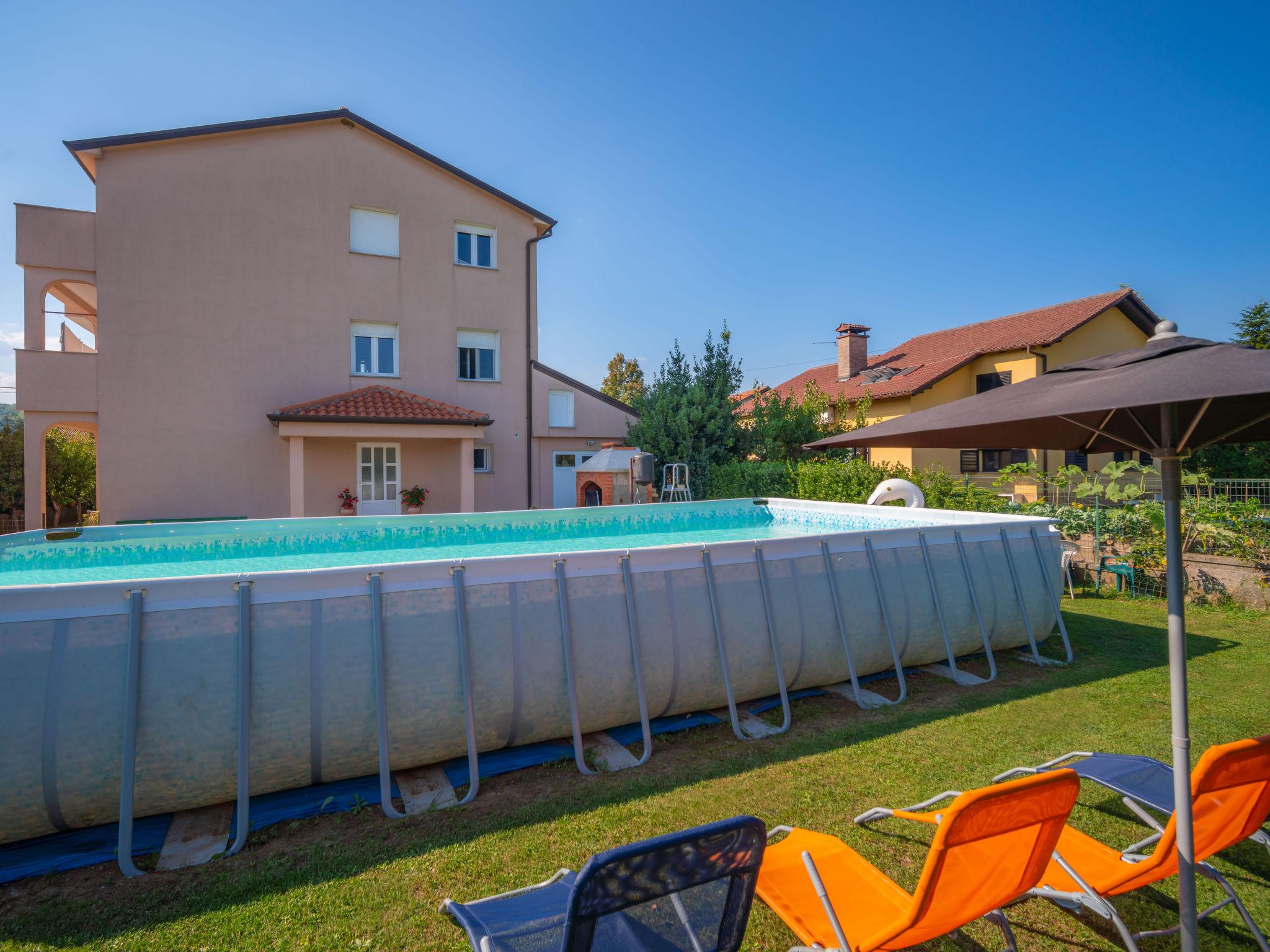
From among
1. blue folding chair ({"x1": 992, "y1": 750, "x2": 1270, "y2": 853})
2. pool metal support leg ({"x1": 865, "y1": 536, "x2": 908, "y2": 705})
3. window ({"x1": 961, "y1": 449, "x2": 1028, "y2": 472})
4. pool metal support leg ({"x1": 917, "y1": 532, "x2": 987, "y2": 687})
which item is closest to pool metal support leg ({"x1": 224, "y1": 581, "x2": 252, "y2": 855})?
blue folding chair ({"x1": 992, "y1": 750, "x2": 1270, "y2": 853})

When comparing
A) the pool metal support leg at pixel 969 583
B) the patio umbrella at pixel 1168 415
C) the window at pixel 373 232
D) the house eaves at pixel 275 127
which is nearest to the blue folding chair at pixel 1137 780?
the patio umbrella at pixel 1168 415

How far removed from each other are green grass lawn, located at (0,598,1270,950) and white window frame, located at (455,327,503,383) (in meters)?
15.9

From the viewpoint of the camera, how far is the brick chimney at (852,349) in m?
32.4

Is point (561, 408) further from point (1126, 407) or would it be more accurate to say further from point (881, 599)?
point (1126, 407)

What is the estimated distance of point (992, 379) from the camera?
26438 millimetres

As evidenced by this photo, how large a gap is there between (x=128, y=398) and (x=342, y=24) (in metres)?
10.6

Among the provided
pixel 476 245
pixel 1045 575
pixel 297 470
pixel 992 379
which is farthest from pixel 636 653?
pixel 992 379

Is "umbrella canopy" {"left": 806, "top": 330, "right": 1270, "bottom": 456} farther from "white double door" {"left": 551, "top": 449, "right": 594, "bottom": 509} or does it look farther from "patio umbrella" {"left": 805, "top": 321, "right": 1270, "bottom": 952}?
"white double door" {"left": 551, "top": 449, "right": 594, "bottom": 509}

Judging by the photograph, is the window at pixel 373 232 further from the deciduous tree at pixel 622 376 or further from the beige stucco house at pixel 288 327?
the deciduous tree at pixel 622 376

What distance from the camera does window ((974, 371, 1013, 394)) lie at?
2589 cm

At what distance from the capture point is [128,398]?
1576 cm

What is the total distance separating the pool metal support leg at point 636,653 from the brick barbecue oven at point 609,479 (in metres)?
12.3

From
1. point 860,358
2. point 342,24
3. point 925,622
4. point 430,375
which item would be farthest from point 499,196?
point 860,358

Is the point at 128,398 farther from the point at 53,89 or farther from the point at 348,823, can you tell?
the point at 348,823
